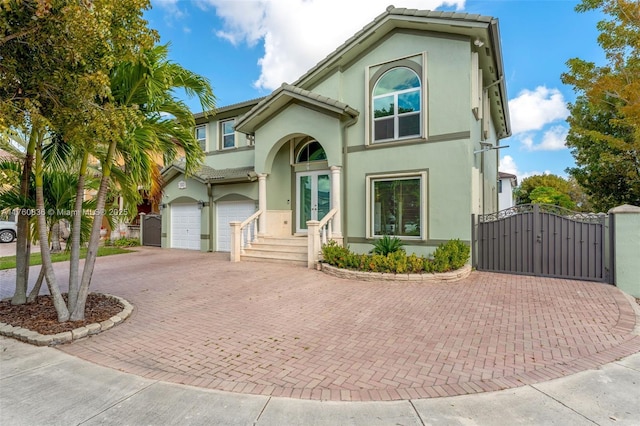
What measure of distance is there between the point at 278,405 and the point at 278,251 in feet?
28.6

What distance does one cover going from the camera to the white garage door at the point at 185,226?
1623 centimetres

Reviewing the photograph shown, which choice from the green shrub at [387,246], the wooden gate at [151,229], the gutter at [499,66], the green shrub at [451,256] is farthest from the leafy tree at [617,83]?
the wooden gate at [151,229]

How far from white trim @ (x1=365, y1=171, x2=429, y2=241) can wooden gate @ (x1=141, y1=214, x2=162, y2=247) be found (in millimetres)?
12465

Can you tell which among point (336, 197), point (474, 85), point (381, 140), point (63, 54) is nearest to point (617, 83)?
point (474, 85)

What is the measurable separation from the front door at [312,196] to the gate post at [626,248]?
845 centimetres

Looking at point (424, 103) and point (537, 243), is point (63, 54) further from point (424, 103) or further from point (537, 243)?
point (537, 243)

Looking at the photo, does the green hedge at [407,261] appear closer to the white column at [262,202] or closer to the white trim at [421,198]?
the white trim at [421,198]

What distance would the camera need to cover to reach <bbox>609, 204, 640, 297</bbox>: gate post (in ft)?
24.8

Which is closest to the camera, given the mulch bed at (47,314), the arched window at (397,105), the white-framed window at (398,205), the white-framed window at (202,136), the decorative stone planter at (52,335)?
the decorative stone planter at (52,335)

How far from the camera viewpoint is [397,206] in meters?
10.9

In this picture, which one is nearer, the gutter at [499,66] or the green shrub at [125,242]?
the gutter at [499,66]

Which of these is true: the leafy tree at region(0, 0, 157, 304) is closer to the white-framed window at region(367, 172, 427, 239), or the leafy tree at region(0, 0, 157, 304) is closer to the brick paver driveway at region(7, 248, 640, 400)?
the brick paver driveway at region(7, 248, 640, 400)

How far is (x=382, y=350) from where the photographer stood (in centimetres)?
438

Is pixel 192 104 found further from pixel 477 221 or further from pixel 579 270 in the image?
pixel 579 270
